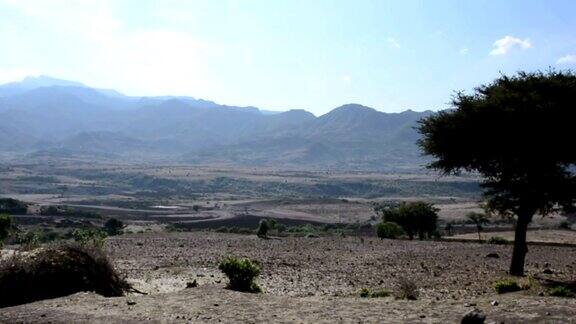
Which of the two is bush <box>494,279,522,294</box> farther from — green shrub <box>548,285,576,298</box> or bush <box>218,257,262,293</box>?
bush <box>218,257,262,293</box>

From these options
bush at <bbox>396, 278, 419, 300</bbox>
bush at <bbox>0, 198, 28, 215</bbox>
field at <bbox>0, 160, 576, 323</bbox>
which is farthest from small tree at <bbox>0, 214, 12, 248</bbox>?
bush at <bbox>0, 198, 28, 215</bbox>

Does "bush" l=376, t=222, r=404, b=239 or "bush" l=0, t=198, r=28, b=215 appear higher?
"bush" l=376, t=222, r=404, b=239

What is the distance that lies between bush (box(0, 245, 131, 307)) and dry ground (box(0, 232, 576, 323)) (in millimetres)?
1273

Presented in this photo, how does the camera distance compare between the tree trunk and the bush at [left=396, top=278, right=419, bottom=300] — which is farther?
the tree trunk

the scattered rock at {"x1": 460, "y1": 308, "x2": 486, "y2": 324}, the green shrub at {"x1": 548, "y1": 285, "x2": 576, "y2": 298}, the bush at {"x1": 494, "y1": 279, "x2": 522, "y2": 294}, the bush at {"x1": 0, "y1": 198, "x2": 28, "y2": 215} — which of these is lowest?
the bush at {"x1": 0, "y1": 198, "x2": 28, "y2": 215}

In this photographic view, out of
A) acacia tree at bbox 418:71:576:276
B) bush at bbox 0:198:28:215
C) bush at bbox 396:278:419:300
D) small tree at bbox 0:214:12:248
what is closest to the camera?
bush at bbox 396:278:419:300

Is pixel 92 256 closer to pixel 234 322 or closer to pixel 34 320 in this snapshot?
pixel 34 320

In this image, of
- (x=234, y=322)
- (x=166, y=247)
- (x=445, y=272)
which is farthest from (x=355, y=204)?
(x=234, y=322)

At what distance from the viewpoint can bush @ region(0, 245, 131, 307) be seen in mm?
17719

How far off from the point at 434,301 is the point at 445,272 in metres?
9.73

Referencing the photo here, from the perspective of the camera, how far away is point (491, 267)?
27.4 meters

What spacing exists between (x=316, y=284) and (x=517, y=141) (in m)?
9.48

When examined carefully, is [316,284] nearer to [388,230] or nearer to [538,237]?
[388,230]

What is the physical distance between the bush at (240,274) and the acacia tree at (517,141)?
10.3m
